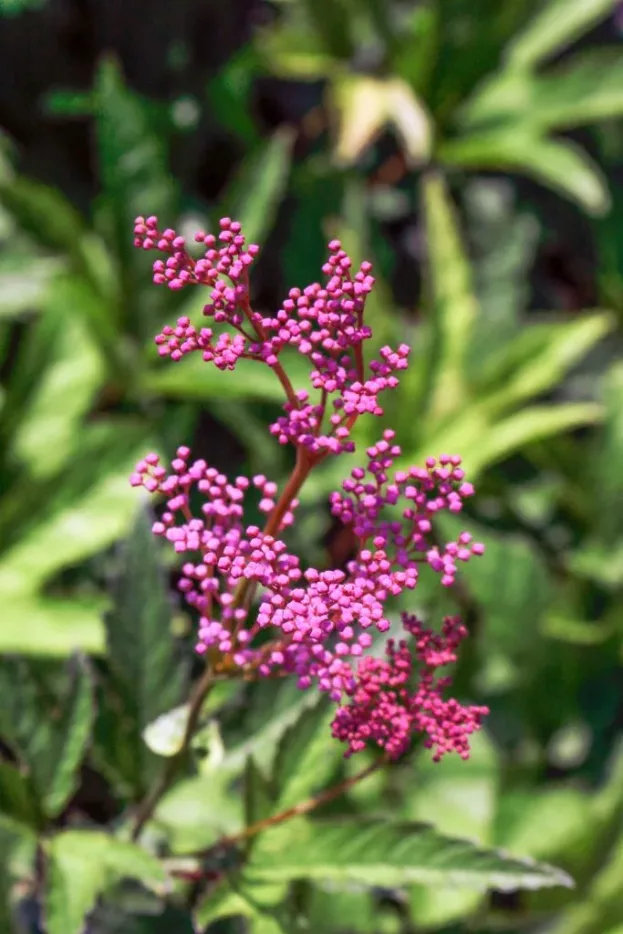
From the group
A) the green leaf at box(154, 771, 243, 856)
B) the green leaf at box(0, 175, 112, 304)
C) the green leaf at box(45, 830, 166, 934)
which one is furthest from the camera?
the green leaf at box(0, 175, 112, 304)

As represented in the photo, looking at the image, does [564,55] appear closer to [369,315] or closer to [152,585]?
[369,315]

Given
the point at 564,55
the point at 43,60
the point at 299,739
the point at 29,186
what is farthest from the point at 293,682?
the point at 564,55

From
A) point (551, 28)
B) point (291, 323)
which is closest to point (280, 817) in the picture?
point (291, 323)

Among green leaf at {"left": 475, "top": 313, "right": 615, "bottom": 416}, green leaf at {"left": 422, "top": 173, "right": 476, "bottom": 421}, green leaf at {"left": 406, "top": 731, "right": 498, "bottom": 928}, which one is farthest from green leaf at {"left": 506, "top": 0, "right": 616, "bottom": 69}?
green leaf at {"left": 406, "top": 731, "right": 498, "bottom": 928}

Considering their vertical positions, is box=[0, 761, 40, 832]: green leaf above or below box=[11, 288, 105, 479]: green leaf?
below

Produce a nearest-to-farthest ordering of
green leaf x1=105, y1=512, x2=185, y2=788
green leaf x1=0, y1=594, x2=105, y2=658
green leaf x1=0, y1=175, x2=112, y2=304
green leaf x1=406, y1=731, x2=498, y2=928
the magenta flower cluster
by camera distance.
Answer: the magenta flower cluster < green leaf x1=105, y1=512, x2=185, y2=788 < green leaf x1=0, y1=594, x2=105, y2=658 < green leaf x1=406, y1=731, x2=498, y2=928 < green leaf x1=0, y1=175, x2=112, y2=304

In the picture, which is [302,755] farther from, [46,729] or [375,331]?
[375,331]

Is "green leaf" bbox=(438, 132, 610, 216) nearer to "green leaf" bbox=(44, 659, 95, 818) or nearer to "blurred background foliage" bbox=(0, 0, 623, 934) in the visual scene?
"blurred background foliage" bbox=(0, 0, 623, 934)
